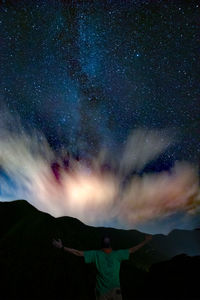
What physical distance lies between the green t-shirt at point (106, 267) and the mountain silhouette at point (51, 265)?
32232 mm

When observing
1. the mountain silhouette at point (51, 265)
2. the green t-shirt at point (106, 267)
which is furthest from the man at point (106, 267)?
the mountain silhouette at point (51, 265)

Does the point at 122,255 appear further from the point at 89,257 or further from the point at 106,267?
the point at 89,257

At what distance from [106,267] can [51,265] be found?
68750 mm

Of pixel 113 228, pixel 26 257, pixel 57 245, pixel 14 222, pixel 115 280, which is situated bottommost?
pixel 115 280

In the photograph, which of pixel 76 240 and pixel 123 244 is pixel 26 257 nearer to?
pixel 76 240

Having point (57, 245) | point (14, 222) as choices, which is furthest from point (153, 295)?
point (14, 222)

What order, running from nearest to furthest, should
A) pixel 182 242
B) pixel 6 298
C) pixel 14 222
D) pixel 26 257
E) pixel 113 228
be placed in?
pixel 6 298 → pixel 26 257 → pixel 14 222 → pixel 113 228 → pixel 182 242

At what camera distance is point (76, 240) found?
287ft

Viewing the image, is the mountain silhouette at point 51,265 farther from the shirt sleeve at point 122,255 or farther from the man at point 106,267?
the man at point 106,267

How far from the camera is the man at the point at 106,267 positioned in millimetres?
3932

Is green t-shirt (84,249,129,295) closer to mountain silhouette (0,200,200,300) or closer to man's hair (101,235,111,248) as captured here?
man's hair (101,235,111,248)

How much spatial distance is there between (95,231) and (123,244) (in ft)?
64.9

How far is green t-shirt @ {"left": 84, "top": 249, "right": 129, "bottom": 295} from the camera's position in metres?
3.99

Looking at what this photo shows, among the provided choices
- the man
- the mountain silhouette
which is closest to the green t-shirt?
the man
